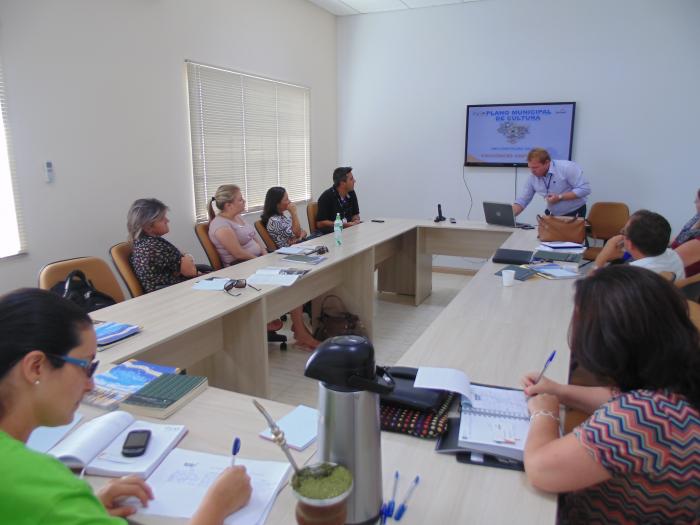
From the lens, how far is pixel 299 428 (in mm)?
1356

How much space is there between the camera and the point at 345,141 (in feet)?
21.4

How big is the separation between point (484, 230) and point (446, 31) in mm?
2485

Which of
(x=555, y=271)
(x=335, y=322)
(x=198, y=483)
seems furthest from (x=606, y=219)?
(x=198, y=483)

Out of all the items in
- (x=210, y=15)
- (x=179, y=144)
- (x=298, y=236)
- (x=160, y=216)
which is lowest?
(x=298, y=236)

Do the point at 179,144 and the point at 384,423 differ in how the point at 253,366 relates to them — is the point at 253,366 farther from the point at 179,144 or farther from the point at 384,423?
the point at 179,144

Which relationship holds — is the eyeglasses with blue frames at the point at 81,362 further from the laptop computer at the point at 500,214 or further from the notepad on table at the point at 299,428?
the laptop computer at the point at 500,214

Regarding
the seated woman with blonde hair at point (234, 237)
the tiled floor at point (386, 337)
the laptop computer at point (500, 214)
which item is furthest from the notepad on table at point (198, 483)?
the laptop computer at point (500, 214)

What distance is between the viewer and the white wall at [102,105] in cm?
308

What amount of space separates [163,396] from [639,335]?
4.01 feet

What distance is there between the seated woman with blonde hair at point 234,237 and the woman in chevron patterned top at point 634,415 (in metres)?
2.61

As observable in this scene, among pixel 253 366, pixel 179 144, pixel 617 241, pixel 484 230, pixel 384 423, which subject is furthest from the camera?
pixel 484 230

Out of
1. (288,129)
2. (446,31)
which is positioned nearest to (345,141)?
(288,129)

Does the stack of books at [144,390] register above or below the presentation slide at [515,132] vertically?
below

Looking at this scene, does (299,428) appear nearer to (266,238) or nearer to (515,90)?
(266,238)
